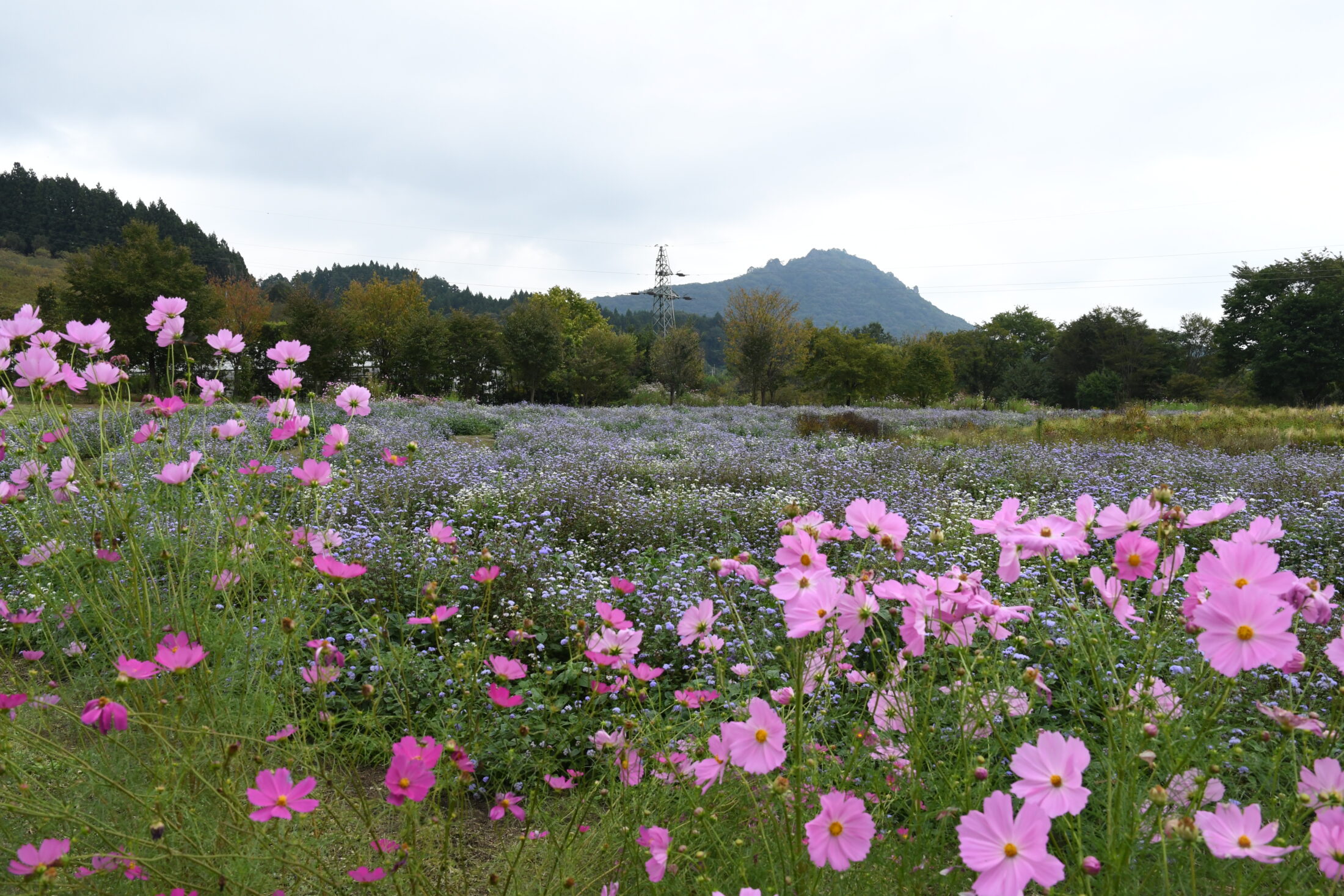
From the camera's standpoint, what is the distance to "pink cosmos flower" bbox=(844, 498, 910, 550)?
1211 millimetres

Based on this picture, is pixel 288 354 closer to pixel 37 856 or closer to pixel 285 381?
pixel 285 381

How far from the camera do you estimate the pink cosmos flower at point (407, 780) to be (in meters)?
0.96

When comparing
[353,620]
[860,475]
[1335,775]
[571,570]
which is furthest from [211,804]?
[860,475]

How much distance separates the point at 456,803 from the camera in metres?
1.20

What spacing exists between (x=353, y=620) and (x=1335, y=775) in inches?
129

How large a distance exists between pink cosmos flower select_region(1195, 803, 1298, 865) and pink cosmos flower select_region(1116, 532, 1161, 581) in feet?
1.13

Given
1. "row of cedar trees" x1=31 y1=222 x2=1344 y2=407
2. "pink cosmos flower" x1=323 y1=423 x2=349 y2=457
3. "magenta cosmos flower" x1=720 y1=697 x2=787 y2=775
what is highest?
"row of cedar trees" x1=31 y1=222 x2=1344 y2=407

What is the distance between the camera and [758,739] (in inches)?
39.0

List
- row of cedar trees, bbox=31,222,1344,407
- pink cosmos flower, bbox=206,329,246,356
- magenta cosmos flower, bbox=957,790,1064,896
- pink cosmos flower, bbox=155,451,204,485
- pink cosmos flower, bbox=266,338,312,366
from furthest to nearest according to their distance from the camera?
row of cedar trees, bbox=31,222,1344,407 → pink cosmos flower, bbox=206,329,246,356 → pink cosmos flower, bbox=266,338,312,366 → pink cosmos flower, bbox=155,451,204,485 → magenta cosmos flower, bbox=957,790,1064,896

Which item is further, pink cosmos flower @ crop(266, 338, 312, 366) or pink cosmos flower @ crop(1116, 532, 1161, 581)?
pink cosmos flower @ crop(266, 338, 312, 366)

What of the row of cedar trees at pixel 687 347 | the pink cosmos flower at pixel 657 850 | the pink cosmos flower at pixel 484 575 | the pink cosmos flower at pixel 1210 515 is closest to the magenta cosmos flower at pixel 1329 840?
the pink cosmos flower at pixel 1210 515

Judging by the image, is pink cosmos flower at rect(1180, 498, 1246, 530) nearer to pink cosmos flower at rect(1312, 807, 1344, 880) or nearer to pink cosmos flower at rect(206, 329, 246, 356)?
pink cosmos flower at rect(1312, 807, 1344, 880)

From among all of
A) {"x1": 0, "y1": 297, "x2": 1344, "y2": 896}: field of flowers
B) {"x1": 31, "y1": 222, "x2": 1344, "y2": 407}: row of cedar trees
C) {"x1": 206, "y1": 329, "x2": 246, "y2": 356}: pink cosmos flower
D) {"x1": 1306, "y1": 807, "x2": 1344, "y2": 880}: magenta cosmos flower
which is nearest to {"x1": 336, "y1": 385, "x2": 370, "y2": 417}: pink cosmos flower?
{"x1": 0, "y1": 297, "x2": 1344, "y2": 896}: field of flowers

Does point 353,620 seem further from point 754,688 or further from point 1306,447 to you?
point 1306,447
